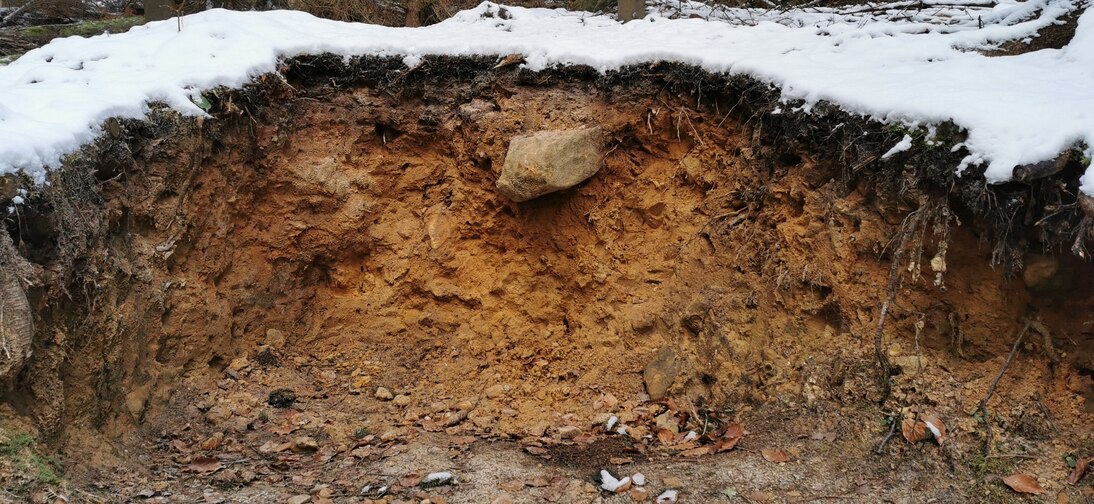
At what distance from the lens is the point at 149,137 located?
4.23m

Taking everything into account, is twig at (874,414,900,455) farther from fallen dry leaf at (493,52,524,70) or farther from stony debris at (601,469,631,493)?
fallen dry leaf at (493,52,524,70)

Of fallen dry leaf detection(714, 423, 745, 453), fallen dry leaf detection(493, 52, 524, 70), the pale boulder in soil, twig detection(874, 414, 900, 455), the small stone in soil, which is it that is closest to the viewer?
twig detection(874, 414, 900, 455)

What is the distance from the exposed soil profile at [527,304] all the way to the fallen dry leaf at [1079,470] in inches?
1.5

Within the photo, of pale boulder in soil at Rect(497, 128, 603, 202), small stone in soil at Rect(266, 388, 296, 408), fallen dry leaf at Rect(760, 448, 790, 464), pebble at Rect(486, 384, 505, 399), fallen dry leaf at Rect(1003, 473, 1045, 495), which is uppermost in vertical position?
pale boulder in soil at Rect(497, 128, 603, 202)

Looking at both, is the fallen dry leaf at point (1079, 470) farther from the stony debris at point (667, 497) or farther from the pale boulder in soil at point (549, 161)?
the pale boulder in soil at point (549, 161)

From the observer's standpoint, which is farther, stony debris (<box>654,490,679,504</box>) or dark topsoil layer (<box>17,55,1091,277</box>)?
stony debris (<box>654,490,679,504</box>)

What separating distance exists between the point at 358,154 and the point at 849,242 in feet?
12.1

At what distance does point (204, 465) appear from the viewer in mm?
3764

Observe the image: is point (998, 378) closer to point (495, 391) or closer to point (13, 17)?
point (495, 391)

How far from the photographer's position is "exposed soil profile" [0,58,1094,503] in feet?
10.7

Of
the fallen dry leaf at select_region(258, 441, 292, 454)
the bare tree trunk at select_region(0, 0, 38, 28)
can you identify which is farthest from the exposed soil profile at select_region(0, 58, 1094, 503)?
the bare tree trunk at select_region(0, 0, 38, 28)

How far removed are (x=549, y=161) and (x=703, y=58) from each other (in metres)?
1.32

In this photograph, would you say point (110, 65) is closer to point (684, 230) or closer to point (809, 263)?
point (684, 230)

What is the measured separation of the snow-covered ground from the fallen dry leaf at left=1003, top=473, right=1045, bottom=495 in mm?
1321
